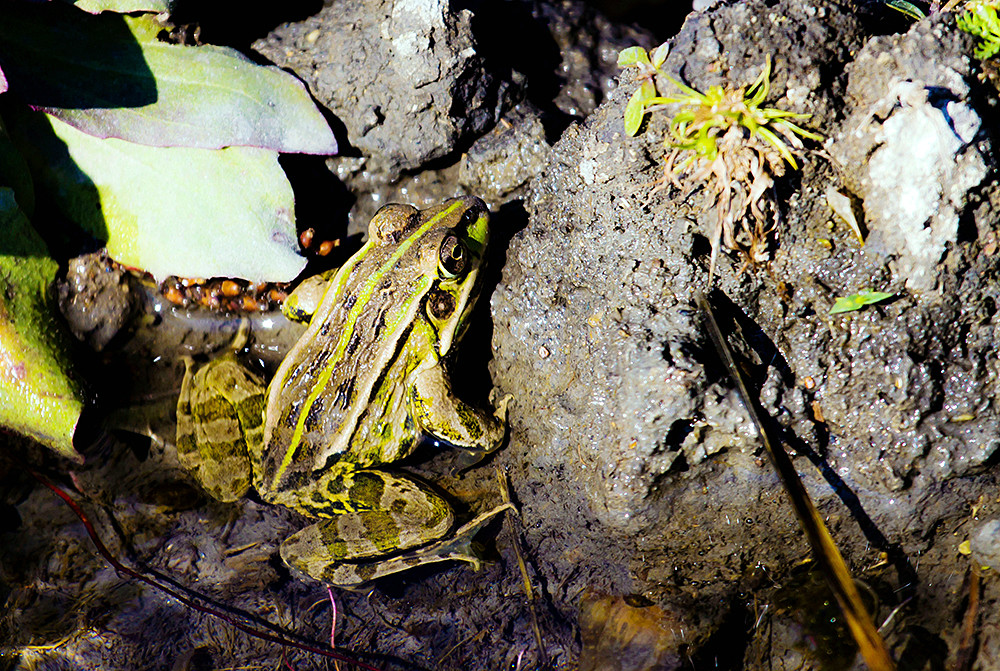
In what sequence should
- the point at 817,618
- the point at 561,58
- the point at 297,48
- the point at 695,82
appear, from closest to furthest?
the point at 695,82 → the point at 817,618 → the point at 297,48 → the point at 561,58

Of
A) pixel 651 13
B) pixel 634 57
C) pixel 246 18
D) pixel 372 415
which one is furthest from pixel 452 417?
pixel 651 13

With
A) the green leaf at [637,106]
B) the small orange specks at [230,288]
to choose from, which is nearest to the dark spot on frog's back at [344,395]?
the small orange specks at [230,288]

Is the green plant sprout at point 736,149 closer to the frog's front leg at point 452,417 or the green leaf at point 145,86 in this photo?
the frog's front leg at point 452,417

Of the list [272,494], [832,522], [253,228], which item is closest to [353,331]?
[253,228]

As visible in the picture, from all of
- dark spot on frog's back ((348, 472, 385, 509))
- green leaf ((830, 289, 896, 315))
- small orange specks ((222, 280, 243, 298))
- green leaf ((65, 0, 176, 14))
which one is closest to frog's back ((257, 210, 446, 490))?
dark spot on frog's back ((348, 472, 385, 509))

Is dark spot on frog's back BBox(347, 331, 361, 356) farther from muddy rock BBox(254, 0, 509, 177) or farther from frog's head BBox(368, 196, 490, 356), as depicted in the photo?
muddy rock BBox(254, 0, 509, 177)

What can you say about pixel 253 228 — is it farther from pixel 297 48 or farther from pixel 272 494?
pixel 272 494

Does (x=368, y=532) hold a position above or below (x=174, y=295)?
below

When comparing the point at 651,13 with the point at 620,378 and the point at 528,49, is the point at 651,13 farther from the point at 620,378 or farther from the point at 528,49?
the point at 620,378
